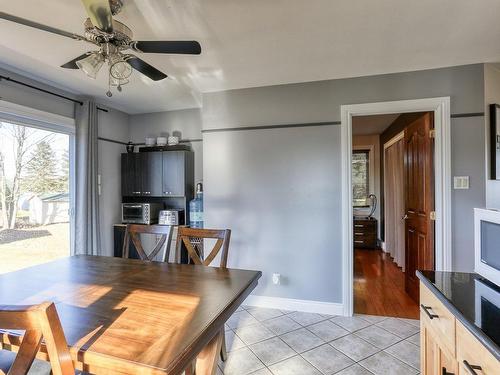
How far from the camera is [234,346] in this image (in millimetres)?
2332

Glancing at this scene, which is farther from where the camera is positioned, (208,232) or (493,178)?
(493,178)

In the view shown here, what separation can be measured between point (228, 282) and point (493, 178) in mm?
2574

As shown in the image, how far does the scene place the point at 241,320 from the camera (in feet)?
9.23

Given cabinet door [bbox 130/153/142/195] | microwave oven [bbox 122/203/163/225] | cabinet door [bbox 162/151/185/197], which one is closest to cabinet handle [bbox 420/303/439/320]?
cabinet door [bbox 162/151/185/197]

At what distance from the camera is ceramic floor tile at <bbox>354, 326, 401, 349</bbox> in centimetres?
236

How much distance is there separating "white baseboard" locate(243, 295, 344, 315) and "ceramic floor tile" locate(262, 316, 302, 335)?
21cm

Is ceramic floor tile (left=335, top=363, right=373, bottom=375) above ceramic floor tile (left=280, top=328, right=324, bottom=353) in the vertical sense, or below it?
above

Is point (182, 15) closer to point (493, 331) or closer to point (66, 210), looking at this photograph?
point (493, 331)

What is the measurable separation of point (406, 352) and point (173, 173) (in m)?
3.24

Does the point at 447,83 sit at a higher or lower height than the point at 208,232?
higher

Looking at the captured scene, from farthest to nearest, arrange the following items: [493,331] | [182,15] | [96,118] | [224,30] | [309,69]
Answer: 1. [96,118]
2. [309,69]
3. [224,30]
4. [182,15]
5. [493,331]

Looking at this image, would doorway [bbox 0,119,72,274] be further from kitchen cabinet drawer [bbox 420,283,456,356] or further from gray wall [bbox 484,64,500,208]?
gray wall [bbox 484,64,500,208]

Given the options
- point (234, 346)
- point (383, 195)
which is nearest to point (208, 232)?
point (234, 346)

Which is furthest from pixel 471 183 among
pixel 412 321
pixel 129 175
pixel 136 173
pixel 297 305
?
pixel 129 175
